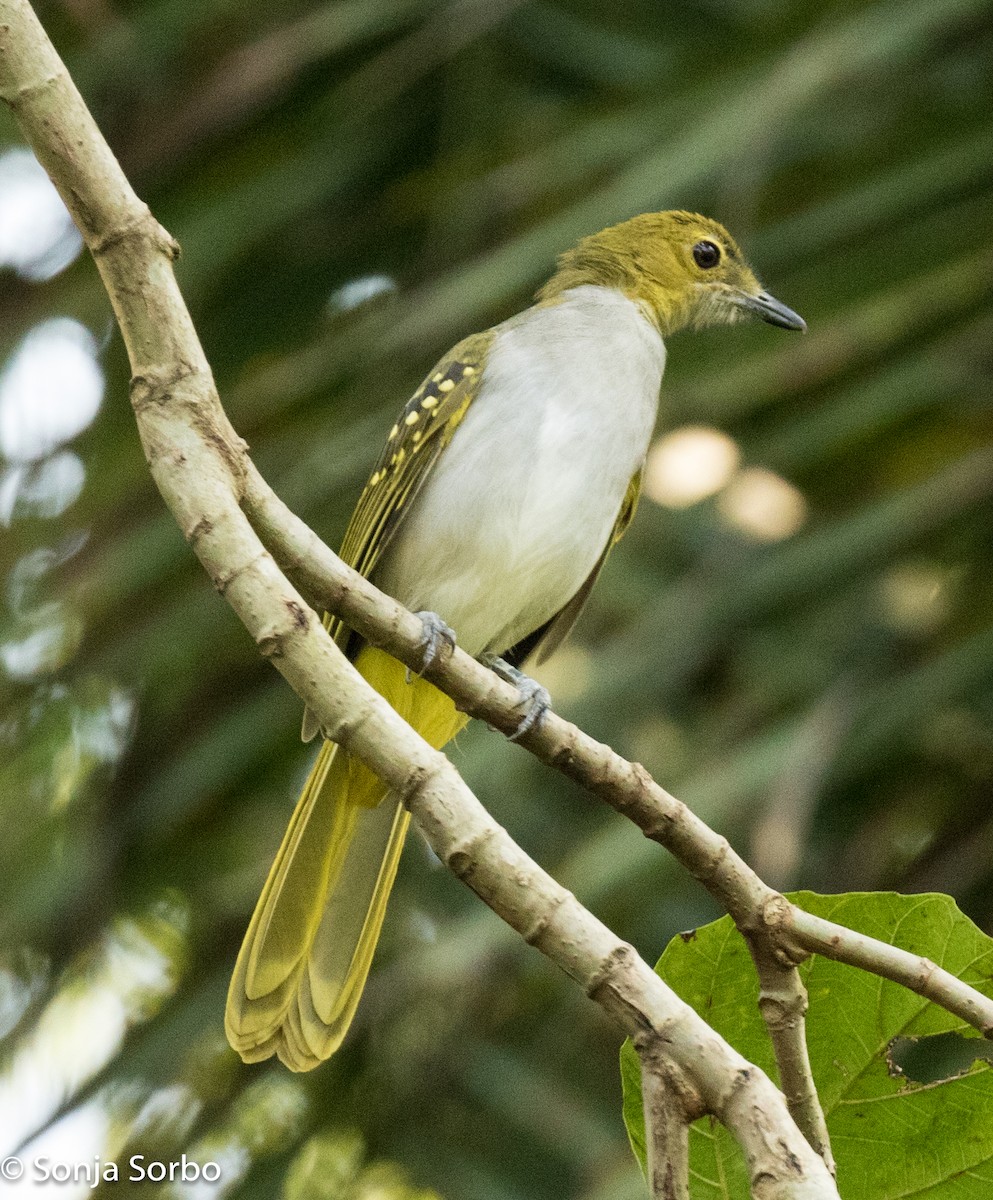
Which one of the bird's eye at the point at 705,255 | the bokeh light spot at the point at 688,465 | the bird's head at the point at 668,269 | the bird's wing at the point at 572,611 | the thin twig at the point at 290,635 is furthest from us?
the bird's eye at the point at 705,255

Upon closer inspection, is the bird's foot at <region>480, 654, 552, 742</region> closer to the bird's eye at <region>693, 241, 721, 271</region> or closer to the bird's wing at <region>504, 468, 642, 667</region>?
the bird's wing at <region>504, 468, 642, 667</region>

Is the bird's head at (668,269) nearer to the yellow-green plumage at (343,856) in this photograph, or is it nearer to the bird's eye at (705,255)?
the bird's eye at (705,255)

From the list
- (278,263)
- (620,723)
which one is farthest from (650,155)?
(620,723)

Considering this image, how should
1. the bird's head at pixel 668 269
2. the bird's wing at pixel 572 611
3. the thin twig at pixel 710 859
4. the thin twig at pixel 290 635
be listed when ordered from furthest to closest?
the bird's head at pixel 668 269 → the bird's wing at pixel 572 611 → the thin twig at pixel 710 859 → the thin twig at pixel 290 635

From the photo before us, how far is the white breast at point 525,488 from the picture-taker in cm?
347

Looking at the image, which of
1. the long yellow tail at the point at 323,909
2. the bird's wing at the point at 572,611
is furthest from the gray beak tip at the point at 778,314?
the long yellow tail at the point at 323,909

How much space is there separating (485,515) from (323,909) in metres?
0.94

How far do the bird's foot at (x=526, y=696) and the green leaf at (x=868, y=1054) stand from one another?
0.36m

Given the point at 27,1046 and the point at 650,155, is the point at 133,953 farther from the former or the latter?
the point at 650,155

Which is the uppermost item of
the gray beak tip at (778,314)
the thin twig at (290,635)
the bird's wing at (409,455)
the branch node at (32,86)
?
the bird's wing at (409,455)

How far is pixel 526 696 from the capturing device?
97.4 inches

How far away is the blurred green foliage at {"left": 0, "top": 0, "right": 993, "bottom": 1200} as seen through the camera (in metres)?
2.83

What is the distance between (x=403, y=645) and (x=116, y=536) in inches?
41.8

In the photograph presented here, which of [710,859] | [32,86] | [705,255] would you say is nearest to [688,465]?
[705,255]
